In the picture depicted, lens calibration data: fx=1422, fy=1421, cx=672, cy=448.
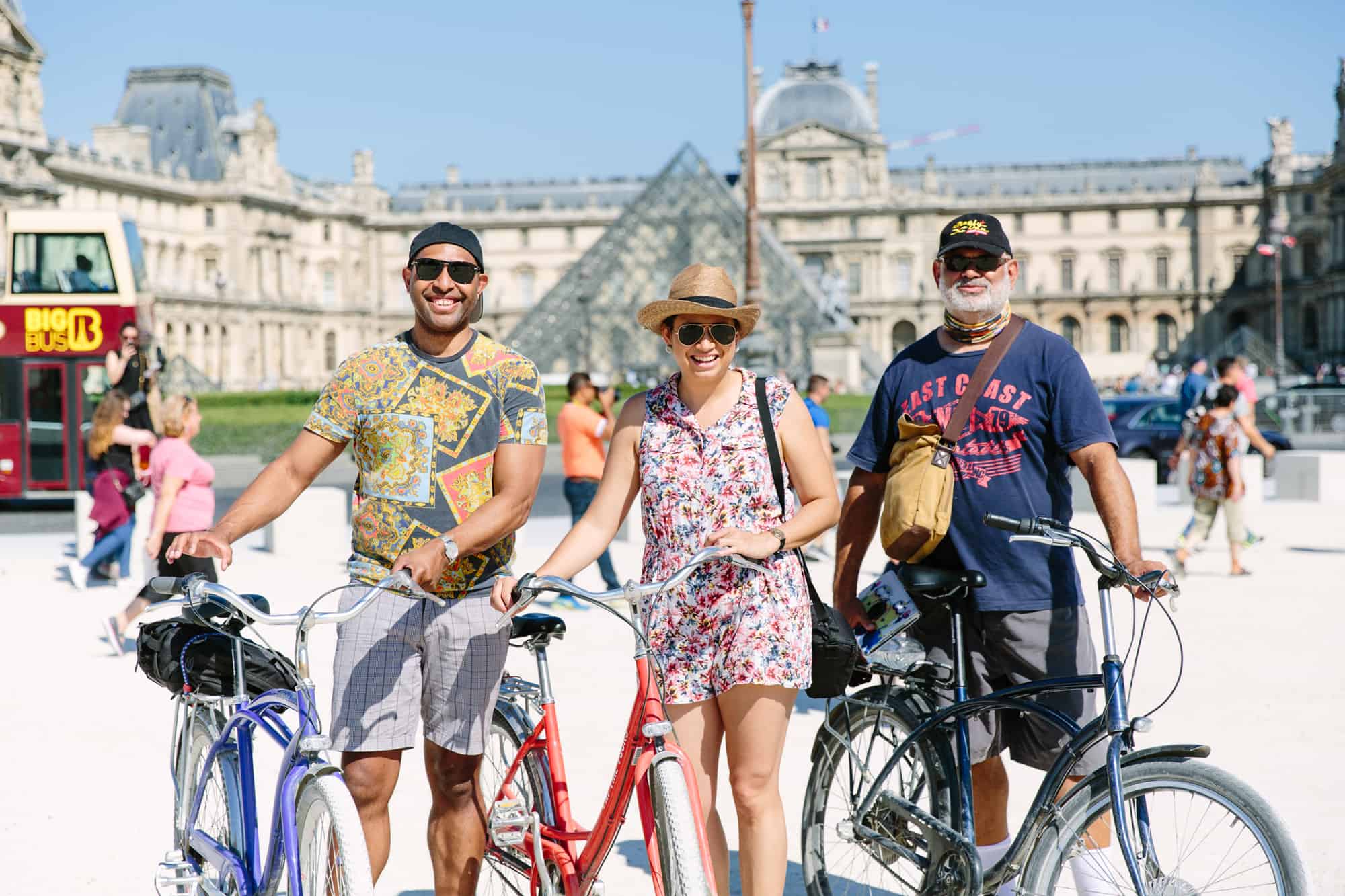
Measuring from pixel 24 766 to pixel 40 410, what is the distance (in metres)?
11.8

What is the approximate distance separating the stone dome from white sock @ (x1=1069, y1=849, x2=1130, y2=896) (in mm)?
74408

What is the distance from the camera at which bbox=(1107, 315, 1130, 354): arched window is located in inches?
3039

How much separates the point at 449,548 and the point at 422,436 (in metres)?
0.33

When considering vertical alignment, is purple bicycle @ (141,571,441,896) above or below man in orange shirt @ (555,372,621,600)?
below

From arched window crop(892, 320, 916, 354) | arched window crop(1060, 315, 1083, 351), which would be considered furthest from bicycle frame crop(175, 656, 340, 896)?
arched window crop(1060, 315, 1083, 351)

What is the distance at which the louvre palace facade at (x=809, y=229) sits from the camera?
67750 millimetres

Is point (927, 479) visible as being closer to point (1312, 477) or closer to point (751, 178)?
point (1312, 477)

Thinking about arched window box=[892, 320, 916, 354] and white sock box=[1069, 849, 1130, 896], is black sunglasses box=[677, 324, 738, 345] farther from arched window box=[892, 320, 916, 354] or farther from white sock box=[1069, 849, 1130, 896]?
arched window box=[892, 320, 916, 354]

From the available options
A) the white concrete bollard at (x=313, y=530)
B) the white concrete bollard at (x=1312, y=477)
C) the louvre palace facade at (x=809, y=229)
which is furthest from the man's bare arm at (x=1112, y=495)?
the louvre palace facade at (x=809, y=229)

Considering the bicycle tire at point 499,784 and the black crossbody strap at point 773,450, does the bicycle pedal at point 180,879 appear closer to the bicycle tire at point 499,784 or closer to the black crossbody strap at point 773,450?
the bicycle tire at point 499,784

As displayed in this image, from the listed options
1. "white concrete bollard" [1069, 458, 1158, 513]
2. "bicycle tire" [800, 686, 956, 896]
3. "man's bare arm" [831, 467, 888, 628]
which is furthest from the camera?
"white concrete bollard" [1069, 458, 1158, 513]

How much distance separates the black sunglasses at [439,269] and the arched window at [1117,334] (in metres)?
78.0

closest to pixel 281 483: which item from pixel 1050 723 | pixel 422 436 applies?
pixel 422 436

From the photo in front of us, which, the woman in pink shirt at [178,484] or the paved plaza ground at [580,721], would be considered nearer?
the paved plaza ground at [580,721]
